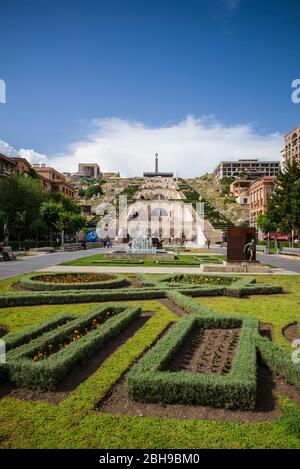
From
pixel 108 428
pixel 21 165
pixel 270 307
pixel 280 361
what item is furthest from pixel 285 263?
pixel 21 165

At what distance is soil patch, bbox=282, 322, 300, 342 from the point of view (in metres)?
8.23

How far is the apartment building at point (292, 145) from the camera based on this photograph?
9466cm

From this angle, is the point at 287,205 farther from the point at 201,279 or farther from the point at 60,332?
the point at 60,332

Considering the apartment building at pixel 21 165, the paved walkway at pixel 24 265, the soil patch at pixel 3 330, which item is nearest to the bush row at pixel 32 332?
the soil patch at pixel 3 330

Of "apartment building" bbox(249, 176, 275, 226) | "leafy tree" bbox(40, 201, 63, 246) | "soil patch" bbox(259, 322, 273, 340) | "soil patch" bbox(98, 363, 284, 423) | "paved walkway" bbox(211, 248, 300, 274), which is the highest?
"apartment building" bbox(249, 176, 275, 226)

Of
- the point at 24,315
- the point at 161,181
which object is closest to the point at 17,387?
the point at 24,315

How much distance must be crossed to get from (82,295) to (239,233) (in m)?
13.1

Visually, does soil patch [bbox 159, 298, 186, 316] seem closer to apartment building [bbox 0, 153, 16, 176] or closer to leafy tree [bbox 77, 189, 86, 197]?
apartment building [bbox 0, 153, 16, 176]

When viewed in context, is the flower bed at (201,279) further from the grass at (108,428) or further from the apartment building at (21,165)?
the apartment building at (21,165)

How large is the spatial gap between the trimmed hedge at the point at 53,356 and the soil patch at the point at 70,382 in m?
0.09

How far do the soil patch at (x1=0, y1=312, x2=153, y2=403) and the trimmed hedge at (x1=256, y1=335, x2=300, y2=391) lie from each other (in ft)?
9.18

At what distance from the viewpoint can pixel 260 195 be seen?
7756 cm

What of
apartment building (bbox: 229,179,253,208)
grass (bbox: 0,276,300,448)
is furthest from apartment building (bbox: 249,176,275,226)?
grass (bbox: 0,276,300,448)

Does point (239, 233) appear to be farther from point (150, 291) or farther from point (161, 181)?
point (161, 181)
